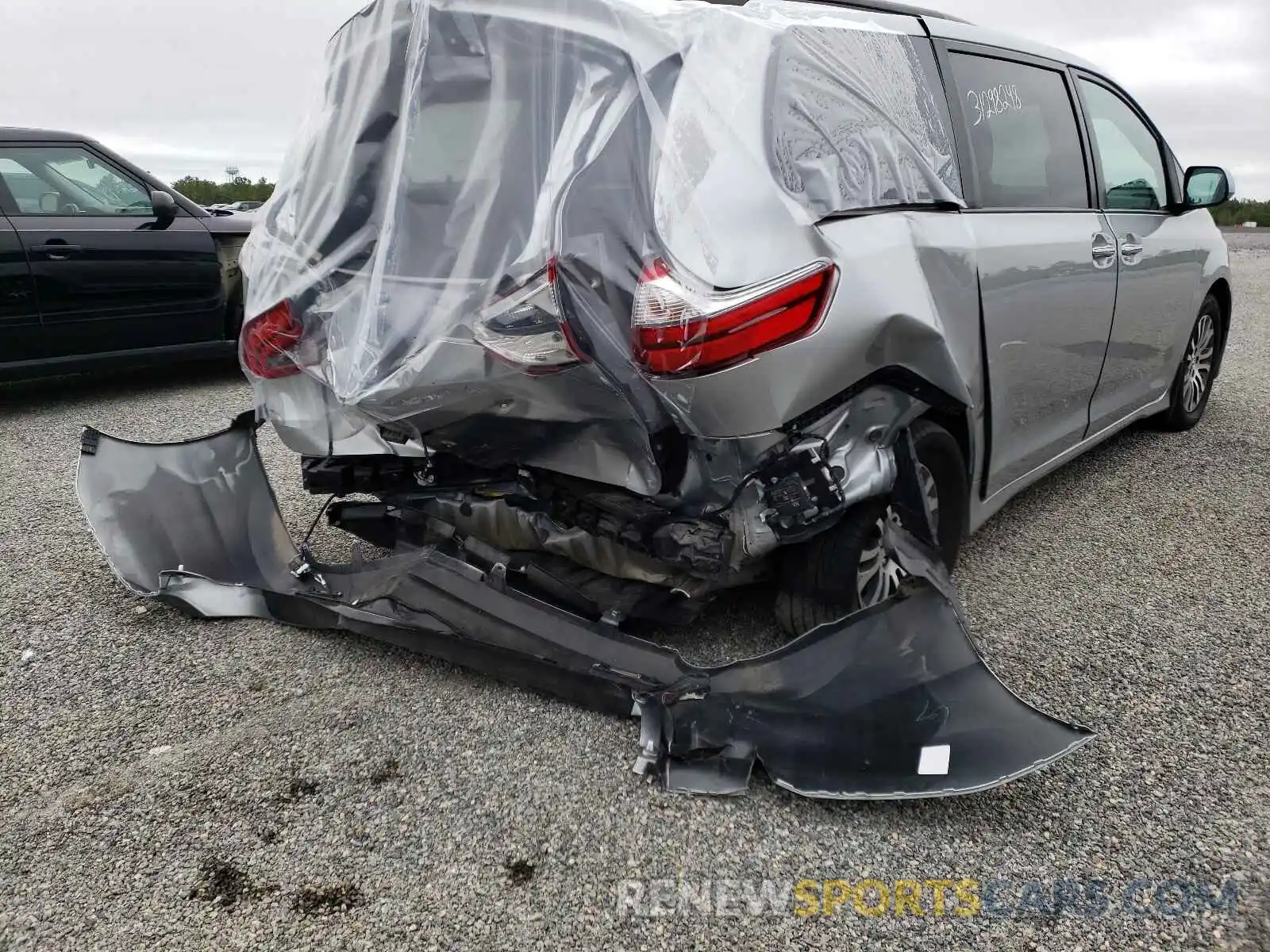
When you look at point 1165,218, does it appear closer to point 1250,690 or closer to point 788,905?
point 1250,690

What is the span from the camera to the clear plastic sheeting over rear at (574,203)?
2035 millimetres

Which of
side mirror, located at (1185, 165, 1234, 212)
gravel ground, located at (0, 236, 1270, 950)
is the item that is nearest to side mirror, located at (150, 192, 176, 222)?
gravel ground, located at (0, 236, 1270, 950)

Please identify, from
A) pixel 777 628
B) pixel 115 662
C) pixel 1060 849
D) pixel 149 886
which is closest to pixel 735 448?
pixel 777 628

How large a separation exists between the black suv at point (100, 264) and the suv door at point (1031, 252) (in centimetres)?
521

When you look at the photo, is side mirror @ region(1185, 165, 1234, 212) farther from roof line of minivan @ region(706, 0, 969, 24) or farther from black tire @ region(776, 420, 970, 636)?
black tire @ region(776, 420, 970, 636)

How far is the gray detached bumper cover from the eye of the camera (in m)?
2.06

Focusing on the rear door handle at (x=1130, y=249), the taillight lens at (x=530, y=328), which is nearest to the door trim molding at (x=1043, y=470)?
the rear door handle at (x=1130, y=249)

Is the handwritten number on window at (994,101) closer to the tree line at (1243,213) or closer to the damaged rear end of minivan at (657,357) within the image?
the damaged rear end of minivan at (657,357)

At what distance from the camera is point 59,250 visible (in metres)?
5.87

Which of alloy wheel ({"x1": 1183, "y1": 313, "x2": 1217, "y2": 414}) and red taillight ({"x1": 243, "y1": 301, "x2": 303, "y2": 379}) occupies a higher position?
red taillight ({"x1": 243, "y1": 301, "x2": 303, "y2": 379})

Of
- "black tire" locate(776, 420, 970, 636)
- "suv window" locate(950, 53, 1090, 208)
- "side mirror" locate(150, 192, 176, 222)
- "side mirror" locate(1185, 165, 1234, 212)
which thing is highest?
"suv window" locate(950, 53, 1090, 208)

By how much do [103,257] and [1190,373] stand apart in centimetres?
638

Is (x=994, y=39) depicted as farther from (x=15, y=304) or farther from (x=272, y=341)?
(x=15, y=304)

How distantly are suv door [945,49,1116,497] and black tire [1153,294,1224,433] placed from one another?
1.50 metres
